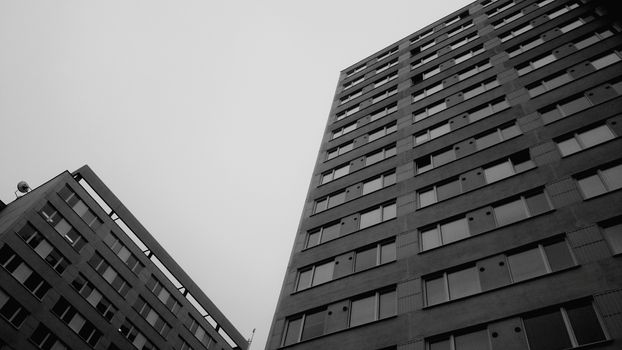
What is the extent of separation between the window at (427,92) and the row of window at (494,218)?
1466 cm

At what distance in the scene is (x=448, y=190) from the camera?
23.4 meters

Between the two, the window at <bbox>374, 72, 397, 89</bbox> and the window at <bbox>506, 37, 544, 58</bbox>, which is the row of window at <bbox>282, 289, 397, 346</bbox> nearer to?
the window at <bbox>506, 37, 544, 58</bbox>

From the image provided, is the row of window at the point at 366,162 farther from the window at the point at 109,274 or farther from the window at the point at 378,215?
the window at the point at 109,274

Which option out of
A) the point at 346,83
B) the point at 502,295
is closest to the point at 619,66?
the point at 502,295

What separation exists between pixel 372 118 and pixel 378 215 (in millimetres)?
13119

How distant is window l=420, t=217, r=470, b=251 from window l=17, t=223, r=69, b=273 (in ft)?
111

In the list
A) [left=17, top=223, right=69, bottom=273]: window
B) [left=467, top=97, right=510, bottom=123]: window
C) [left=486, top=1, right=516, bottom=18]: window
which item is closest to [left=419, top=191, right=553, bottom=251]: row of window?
[left=467, top=97, right=510, bottom=123]: window

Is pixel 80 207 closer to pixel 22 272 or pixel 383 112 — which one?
pixel 22 272

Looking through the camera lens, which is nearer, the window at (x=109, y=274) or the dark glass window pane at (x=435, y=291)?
the dark glass window pane at (x=435, y=291)

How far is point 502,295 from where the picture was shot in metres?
16.2

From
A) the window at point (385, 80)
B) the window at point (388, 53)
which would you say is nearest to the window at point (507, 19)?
the window at point (385, 80)

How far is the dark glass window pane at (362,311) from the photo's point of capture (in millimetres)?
19391

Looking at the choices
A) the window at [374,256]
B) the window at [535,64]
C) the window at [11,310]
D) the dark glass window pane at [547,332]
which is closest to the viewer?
the dark glass window pane at [547,332]

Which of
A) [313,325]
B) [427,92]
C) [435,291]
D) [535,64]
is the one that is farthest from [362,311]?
[535,64]
